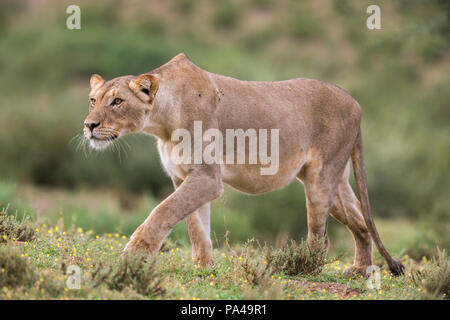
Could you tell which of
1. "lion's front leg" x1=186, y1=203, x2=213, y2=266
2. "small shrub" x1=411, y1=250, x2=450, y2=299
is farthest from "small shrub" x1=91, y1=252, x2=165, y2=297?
"small shrub" x1=411, y1=250, x2=450, y2=299

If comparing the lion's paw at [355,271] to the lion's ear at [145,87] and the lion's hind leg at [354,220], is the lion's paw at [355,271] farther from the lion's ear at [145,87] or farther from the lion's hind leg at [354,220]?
the lion's ear at [145,87]

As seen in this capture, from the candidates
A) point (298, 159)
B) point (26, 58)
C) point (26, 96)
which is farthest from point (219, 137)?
point (26, 58)

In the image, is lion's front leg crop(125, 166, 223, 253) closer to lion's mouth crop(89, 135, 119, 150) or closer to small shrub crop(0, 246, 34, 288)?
lion's mouth crop(89, 135, 119, 150)

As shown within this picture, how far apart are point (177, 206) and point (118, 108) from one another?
93 cm

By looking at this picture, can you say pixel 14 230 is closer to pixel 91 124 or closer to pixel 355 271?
pixel 91 124

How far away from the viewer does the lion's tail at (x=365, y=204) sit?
6609 mm

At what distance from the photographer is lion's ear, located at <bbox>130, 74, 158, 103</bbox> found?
18.9 ft

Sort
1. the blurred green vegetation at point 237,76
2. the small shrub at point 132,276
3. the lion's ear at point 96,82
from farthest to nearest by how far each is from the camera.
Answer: the blurred green vegetation at point 237,76 → the lion's ear at point 96,82 → the small shrub at point 132,276

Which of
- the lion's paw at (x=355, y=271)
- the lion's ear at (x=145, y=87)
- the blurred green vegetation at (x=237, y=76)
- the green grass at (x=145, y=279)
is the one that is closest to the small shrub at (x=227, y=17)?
the blurred green vegetation at (x=237, y=76)

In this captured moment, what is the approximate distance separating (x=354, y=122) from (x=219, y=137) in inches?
64.1

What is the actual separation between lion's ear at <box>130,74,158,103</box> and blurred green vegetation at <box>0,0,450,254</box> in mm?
3728

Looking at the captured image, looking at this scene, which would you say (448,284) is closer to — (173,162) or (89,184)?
(173,162)

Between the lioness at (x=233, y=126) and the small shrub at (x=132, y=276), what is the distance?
0.30m

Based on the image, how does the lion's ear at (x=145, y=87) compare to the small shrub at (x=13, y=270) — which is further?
the lion's ear at (x=145, y=87)
